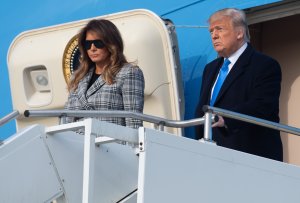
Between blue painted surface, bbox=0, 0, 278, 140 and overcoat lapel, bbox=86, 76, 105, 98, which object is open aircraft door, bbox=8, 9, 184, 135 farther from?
overcoat lapel, bbox=86, 76, 105, 98

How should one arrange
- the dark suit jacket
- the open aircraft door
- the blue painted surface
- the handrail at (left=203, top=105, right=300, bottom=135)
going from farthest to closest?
the blue painted surface, the open aircraft door, the dark suit jacket, the handrail at (left=203, top=105, right=300, bottom=135)

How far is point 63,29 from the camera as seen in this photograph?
5.60m

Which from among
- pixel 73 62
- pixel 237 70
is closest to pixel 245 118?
pixel 237 70

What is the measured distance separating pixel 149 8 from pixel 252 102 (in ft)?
5.87

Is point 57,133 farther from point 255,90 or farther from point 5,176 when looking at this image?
point 255,90

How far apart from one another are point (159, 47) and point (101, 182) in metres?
1.77

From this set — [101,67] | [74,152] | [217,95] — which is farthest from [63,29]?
[74,152]

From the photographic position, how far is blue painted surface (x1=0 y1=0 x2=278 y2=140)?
531cm

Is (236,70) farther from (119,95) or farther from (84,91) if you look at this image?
(84,91)

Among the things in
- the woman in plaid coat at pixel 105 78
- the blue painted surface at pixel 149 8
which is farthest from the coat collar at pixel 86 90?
the blue painted surface at pixel 149 8

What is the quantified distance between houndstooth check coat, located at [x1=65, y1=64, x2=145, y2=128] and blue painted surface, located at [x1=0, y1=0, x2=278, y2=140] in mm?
1137

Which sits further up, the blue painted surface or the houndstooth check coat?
the blue painted surface

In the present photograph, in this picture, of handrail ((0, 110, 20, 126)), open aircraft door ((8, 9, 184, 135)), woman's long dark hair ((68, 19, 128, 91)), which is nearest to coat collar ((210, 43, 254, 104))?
woman's long dark hair ((68, 19, 128, 91))

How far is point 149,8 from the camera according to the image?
566cm
